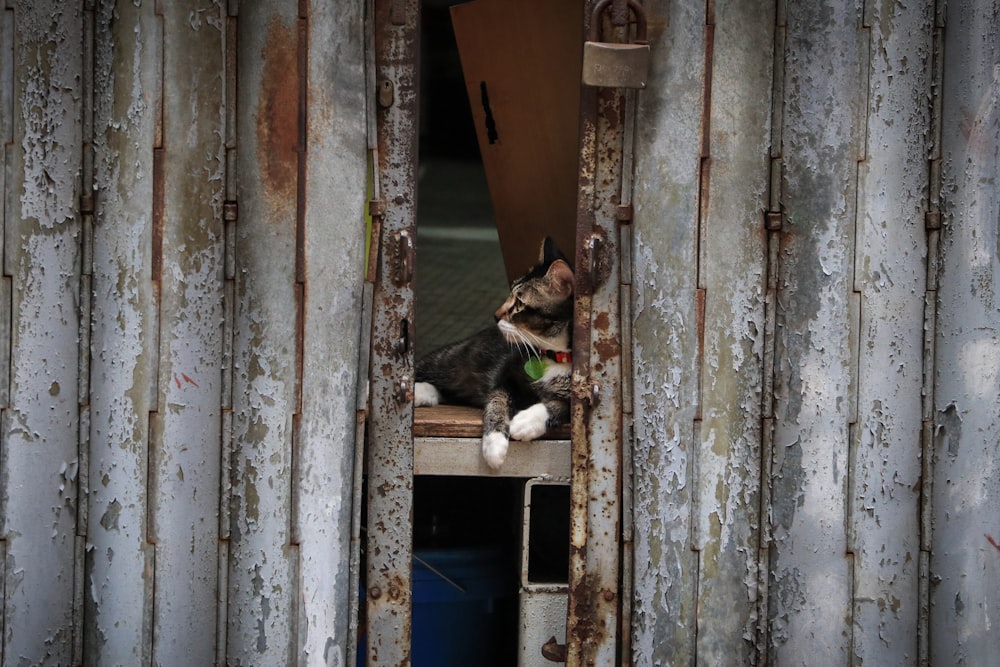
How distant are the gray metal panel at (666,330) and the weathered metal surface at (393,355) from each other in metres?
0.64

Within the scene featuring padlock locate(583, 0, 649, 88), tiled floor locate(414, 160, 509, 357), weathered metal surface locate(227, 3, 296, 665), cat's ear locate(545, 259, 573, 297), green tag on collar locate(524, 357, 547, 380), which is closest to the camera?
padlock locate(583, 0, 649, 88)

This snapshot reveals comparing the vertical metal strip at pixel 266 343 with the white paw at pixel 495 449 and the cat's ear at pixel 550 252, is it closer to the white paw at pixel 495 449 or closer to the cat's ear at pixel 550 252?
the white paw at pixel 495 449

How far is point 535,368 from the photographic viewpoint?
3.07 m

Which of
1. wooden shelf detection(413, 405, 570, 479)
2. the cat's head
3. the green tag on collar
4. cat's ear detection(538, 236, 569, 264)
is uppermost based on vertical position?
cat's ear detection(538, 236, 569, 264)

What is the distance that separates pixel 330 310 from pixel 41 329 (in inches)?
29.3

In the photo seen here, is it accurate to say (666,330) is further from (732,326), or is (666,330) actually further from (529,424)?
(529,424)

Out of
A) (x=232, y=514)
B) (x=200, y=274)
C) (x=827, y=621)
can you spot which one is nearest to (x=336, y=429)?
(x=232, y=514)

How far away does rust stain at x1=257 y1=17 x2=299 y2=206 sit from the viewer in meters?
2.53

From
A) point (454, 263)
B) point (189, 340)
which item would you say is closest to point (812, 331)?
point (189, 340)

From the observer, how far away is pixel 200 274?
99.4 inches

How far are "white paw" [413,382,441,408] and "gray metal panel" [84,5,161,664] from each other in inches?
37.2

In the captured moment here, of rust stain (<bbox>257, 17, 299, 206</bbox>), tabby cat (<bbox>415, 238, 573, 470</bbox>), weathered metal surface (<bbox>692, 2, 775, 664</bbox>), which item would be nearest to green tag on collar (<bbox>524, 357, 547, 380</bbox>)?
tabby cat (<bbox>415, 238, 573, 470</bbox>)

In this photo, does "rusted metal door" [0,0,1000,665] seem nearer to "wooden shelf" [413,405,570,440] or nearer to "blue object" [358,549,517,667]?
"wooden shelf" [413,405,570,440]

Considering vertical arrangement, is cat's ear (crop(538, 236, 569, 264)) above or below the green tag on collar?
above
